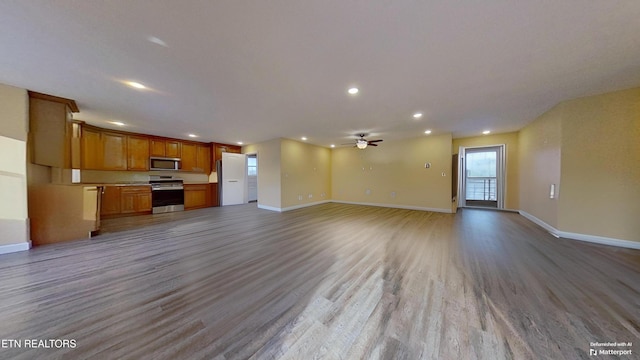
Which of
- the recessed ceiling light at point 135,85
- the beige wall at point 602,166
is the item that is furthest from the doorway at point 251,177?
the beige wall at point 602,166

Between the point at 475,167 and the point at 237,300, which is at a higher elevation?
the point at 475,167

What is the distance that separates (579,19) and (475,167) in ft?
23.3

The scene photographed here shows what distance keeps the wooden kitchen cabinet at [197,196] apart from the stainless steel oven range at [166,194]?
143 mm

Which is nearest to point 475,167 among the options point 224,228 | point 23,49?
point 224,228

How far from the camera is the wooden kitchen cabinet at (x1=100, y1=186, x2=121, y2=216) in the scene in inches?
200

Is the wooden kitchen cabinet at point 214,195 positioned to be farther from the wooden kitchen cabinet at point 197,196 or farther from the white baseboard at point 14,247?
the white baseboard at point 14,247

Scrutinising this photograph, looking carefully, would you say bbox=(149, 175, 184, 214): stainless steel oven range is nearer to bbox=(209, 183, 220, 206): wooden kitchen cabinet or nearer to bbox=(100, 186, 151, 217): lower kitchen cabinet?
bbox=(100, 186, 151, 217): lower kitchen cabinet

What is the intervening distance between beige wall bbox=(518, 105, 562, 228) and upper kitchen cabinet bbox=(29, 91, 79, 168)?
340 inches

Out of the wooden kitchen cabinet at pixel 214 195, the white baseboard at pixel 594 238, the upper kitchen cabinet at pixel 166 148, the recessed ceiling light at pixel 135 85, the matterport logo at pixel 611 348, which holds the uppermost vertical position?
the recessed ceiling light at pixel 135 85

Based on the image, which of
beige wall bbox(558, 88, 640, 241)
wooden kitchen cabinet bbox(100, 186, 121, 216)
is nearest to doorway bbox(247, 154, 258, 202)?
wooden kitchen cabinet bbox(100, 186, 121, 216)

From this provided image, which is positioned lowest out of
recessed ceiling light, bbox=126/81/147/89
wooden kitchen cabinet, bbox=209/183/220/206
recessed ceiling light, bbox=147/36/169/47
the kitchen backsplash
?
wooden kitchen cabinet, bbox=209/183/220/206

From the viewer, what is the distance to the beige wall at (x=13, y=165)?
8.99 feet

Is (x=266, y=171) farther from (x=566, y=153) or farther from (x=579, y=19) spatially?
(x=566, y=153)

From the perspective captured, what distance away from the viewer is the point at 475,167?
24.5 ft
